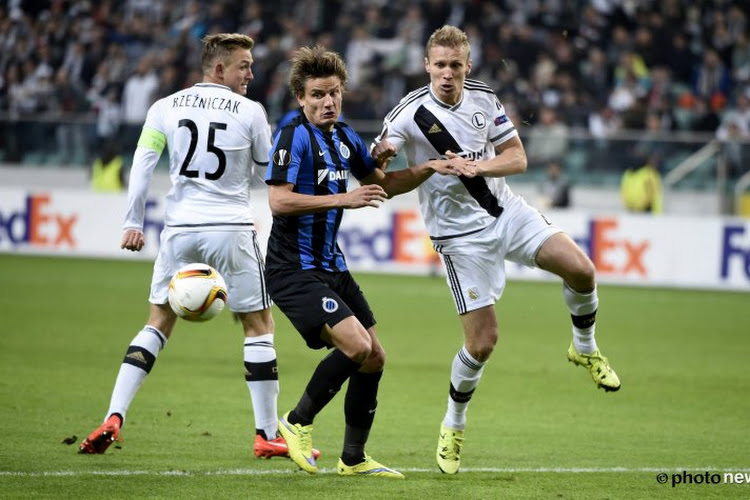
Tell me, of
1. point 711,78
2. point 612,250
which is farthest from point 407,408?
point 711,78

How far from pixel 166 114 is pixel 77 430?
6.69 ft

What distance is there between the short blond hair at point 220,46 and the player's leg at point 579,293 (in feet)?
7.15

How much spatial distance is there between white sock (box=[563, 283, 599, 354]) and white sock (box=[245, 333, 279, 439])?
185 cm

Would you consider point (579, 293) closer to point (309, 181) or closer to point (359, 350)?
point (359, 350)

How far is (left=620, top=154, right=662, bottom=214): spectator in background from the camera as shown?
18516 mm

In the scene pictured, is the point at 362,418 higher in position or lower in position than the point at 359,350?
lower

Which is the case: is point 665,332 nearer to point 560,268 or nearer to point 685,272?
point 685,272

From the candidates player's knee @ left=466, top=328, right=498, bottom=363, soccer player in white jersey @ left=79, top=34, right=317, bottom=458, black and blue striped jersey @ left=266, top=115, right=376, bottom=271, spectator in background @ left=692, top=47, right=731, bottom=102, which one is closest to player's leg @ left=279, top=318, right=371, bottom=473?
black and blue striped jersey @ left=266, top=115, right=376, bottom=271

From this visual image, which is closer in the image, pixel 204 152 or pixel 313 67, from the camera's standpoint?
pixel 313 67

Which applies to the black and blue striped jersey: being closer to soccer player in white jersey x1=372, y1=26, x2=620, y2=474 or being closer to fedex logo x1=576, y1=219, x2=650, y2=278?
soccer player in white jersey x1=372, y1=26, x2=620, y2=474

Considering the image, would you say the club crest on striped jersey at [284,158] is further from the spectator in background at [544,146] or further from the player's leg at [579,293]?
the spectator in background at [544,146]

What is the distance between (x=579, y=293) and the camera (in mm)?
7102

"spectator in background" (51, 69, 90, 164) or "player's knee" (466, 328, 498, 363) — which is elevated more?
"spectator in background" (51, 69, 90, 164)

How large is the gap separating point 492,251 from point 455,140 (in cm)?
71
